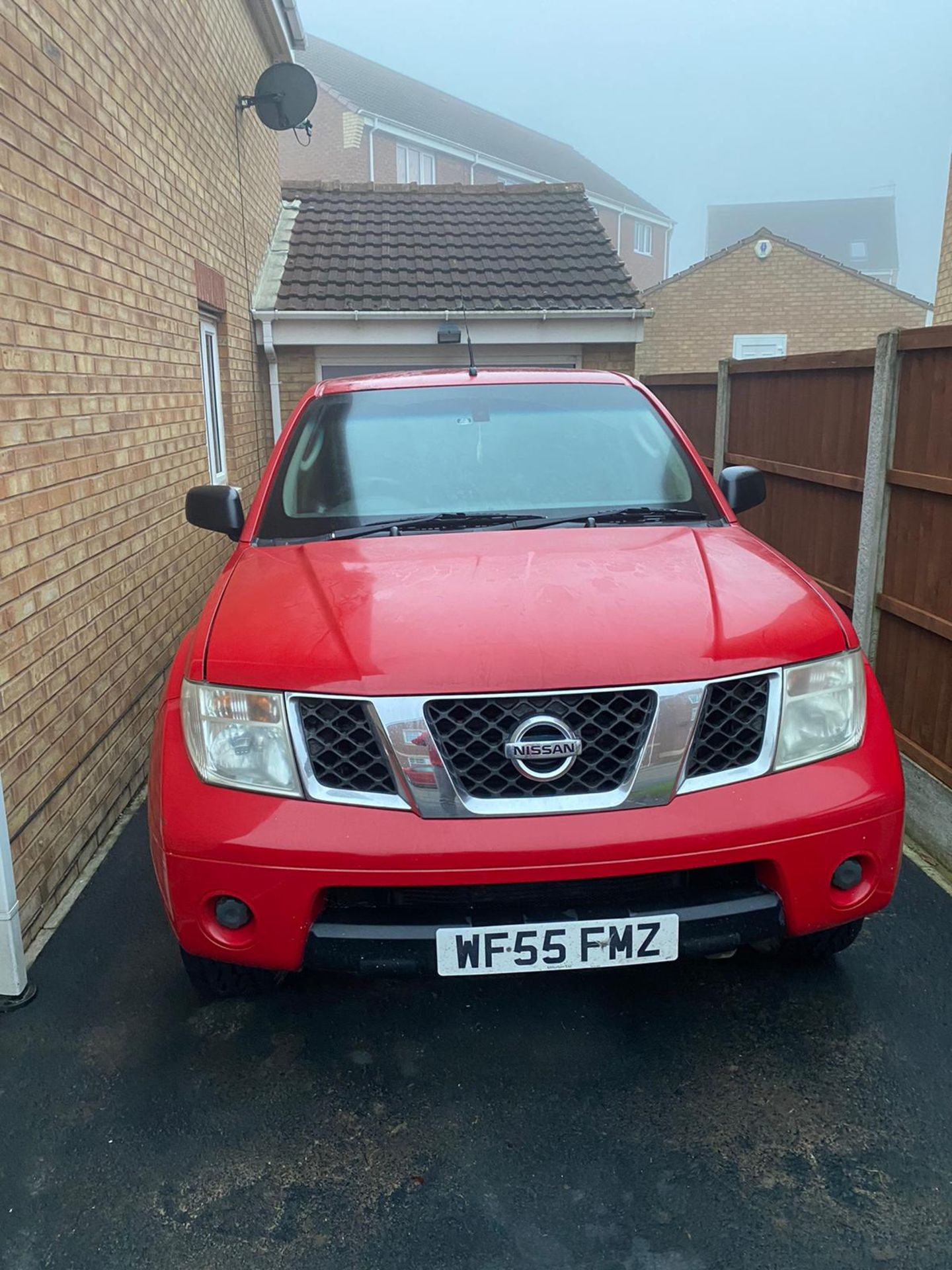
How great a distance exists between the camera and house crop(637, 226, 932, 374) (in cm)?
2727

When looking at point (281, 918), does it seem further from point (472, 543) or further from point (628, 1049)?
point (472, 543)

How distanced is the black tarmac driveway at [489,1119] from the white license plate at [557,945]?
0.42 meters

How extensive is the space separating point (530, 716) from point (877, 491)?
2789 mm

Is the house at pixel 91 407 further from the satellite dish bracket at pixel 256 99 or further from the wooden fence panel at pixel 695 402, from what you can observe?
the wooden fence panel at pixel 695 402

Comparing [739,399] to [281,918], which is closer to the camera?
[281,918]

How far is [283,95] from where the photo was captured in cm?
963

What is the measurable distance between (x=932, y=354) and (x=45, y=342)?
341 cm

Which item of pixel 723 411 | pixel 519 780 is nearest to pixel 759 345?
pixel 723 411

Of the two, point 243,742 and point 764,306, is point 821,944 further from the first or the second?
point 764,306

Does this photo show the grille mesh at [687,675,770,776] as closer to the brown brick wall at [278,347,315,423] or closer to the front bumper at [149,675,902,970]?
the front bumper at [149,675,902,970]

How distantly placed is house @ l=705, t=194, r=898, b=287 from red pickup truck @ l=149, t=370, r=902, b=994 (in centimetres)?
6680

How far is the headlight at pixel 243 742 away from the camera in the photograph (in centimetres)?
239

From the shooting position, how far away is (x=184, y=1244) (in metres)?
2.12

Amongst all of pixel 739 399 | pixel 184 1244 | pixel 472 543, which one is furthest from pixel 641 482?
pixel 739 399
